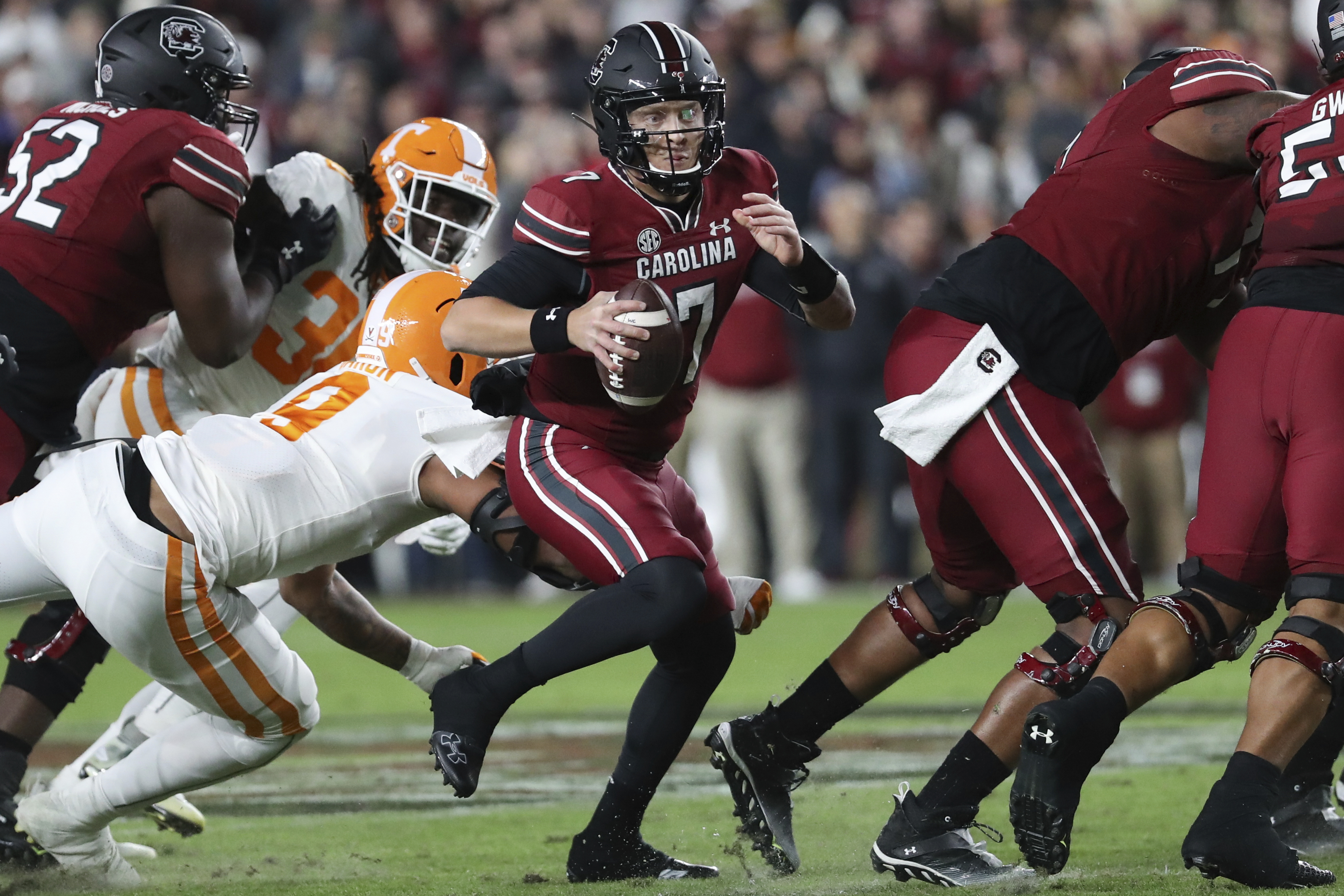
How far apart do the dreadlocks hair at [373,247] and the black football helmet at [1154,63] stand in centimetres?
198

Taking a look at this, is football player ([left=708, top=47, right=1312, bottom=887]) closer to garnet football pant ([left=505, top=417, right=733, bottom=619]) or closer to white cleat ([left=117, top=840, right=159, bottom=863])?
garnet football pant ([left=505, top=417, right=733, bottom=619])

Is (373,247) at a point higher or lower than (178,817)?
higher

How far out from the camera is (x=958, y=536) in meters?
3.84

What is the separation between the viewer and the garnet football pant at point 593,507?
3539mm

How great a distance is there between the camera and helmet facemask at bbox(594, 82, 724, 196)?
369cm

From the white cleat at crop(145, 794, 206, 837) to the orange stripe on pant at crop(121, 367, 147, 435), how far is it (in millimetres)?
1021

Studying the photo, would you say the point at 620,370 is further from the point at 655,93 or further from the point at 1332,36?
the point at 1332,36

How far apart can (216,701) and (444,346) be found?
943 mm

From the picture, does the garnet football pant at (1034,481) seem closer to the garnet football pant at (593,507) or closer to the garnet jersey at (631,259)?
the garnet jersey at (631,259)

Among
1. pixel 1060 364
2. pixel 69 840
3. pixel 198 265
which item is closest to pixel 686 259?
pixel 1060 364

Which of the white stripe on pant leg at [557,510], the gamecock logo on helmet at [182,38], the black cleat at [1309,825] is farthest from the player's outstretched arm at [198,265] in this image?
the black cleat at [1309,825]

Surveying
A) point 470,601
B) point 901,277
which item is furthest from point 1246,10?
point 470,601

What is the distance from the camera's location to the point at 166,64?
4.36 m

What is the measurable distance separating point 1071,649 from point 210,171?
2346 millimetres
